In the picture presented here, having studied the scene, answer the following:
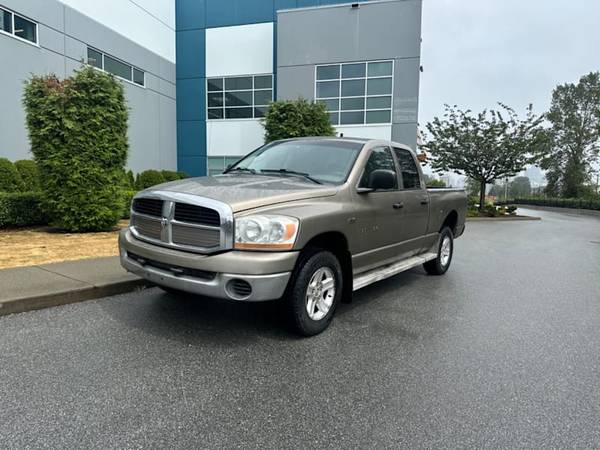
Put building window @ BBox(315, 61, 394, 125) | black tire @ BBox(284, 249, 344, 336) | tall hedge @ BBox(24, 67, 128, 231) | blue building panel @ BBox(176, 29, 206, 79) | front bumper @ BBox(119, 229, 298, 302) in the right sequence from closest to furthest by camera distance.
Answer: front bumper @ BBox(119, 229, 298, 302) < black tire @ BBox(284, 249, 344, 336) < tall hedge @ BBox(24, 67, 128, 231) < building window @ BBox(315, 61, 394, 125) < blue building panel @ BBox(176, 29, 206, 79)

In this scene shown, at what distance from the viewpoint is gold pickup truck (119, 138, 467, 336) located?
11.7 feet

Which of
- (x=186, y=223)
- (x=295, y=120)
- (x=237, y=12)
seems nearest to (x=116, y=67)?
(x=237, y=12)

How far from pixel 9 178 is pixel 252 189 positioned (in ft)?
34.0

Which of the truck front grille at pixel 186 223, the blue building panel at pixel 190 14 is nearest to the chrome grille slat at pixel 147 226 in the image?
the truck front grille at pixel 186 223

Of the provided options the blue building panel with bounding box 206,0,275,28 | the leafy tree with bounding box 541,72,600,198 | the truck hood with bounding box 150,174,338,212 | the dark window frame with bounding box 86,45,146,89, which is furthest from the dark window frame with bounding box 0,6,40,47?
the leafy tree with bounding box 541,72,600,198

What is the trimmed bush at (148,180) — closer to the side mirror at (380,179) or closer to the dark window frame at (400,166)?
the dark window frame at (400,166)

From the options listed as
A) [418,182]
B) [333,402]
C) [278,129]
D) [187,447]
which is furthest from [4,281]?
[278,129]

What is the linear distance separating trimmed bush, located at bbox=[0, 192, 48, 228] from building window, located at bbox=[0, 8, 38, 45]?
9.30 meters

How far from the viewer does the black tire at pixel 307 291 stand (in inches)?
151

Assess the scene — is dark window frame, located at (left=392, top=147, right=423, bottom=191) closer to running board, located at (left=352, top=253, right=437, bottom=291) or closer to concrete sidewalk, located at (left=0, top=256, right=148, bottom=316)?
running board, located at (left=352, top=253, right=437, bottom=291)

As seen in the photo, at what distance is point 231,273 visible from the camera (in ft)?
11.5

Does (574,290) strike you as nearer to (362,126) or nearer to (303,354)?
(303,354)

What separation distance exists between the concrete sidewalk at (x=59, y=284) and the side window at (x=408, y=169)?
3672 mm

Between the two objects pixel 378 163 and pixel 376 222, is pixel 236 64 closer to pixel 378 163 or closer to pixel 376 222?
pixel 378 163
